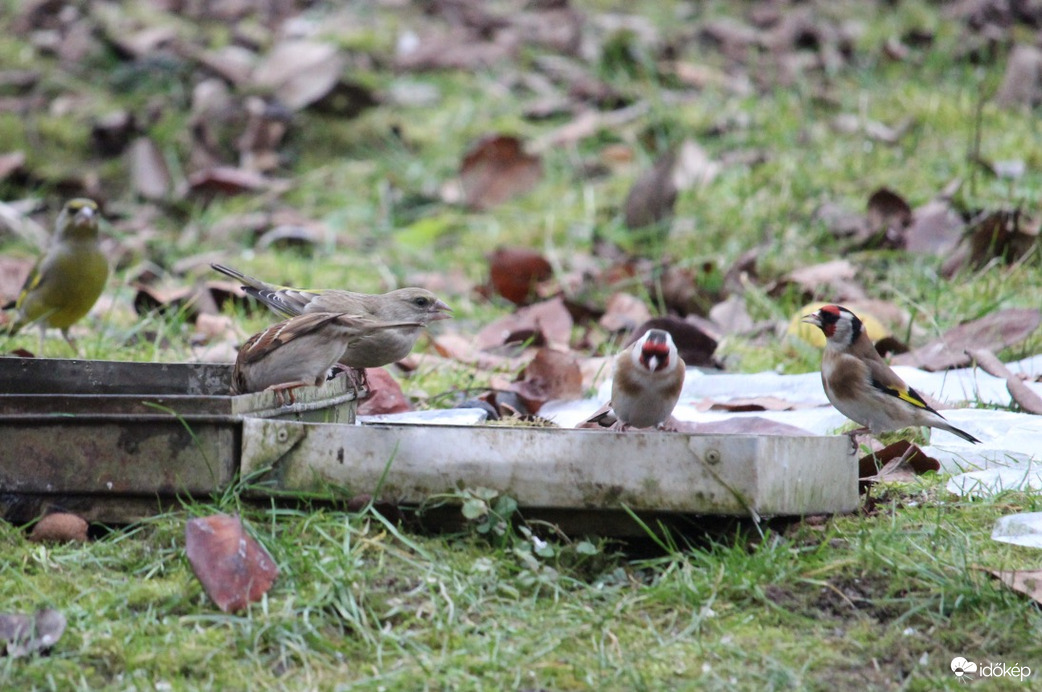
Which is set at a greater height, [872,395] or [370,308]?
[872,395]

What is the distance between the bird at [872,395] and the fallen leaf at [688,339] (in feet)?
2.34

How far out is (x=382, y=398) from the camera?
14.8 ft

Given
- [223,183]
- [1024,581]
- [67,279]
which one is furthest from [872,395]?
[223,183]

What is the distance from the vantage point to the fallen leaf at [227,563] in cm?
268

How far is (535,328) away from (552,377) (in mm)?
878

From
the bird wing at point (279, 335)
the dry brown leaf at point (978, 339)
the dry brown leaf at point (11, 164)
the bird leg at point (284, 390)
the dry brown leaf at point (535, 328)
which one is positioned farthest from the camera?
the dry brown leaf at point (11, 164)

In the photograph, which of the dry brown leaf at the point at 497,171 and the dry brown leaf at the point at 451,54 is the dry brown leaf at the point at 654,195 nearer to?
the dry brown leaf at the point at 497,171

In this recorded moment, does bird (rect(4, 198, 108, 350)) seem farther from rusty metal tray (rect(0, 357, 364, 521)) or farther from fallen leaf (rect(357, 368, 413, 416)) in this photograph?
rusty metal tray (rect(0, 357, 364, 521))

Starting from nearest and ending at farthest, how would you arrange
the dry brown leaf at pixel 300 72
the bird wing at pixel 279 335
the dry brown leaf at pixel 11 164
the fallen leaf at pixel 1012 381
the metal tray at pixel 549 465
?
the metal tray at pixel 549 465, the bird wing at pixel 279 335, the fallen leaf at pixel 1012 381, the dry brown leaf at pixel 11 164, the dry brown leaf at pixel 300 72

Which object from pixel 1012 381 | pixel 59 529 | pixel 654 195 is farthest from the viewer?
pixel 654 195

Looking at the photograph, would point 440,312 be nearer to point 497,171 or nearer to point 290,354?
point 290,354

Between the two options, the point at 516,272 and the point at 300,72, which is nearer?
the point at 516,272

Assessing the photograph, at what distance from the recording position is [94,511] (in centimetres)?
308

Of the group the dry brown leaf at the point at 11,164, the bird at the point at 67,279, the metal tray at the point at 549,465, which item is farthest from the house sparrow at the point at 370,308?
the dry brown leaf at the point at 11,164
